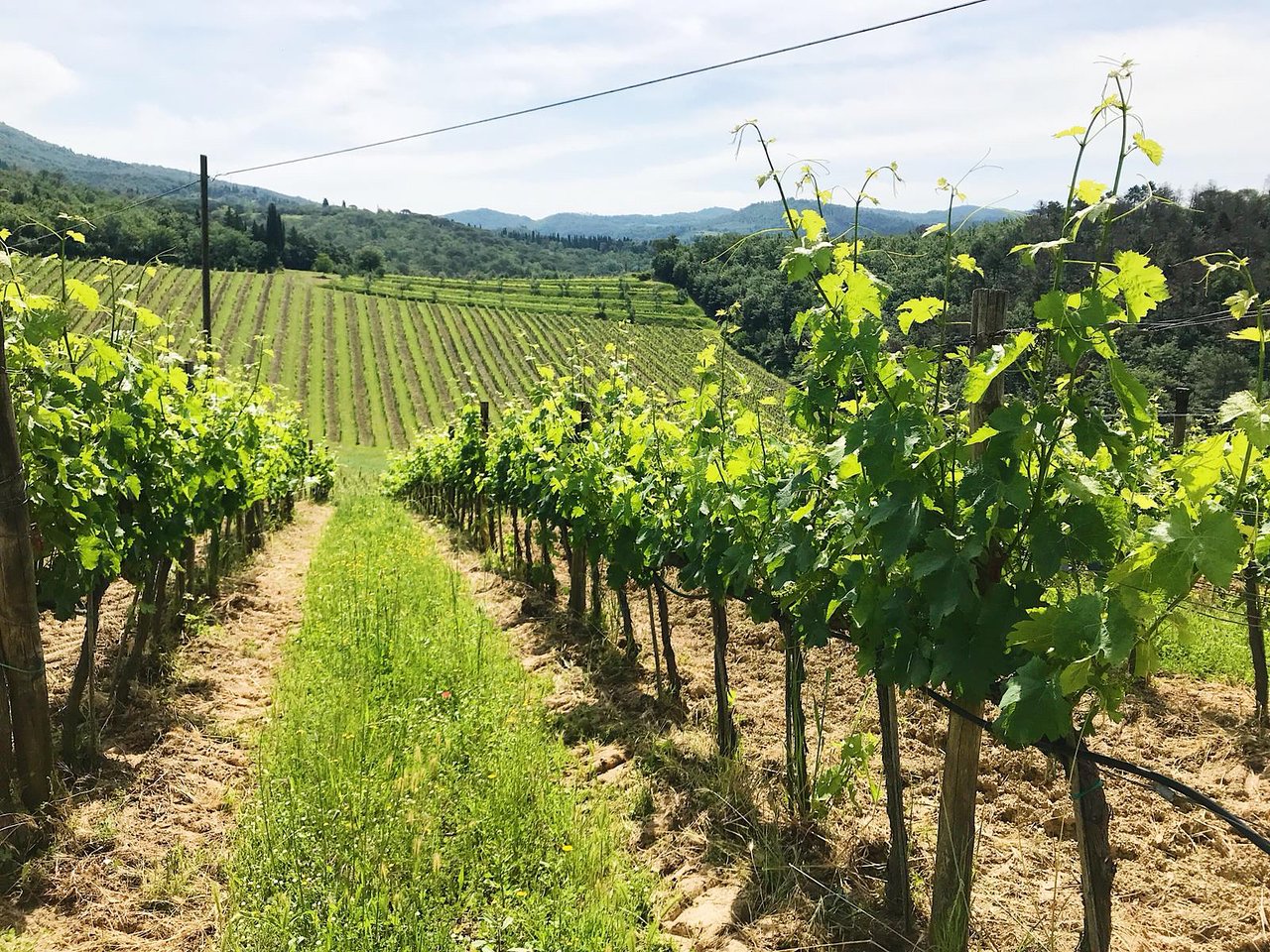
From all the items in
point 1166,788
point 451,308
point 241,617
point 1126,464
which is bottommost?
point 241,617

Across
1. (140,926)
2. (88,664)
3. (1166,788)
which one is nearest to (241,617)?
(88,664)

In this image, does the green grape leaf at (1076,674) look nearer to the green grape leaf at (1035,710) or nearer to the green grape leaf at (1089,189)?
the green grape leaf at (1035,710)

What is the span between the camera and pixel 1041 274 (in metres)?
3.85

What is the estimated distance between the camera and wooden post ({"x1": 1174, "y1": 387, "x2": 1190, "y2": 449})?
8164 mm

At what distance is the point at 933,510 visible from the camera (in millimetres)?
2822

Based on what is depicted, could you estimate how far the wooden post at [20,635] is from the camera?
11.7ft

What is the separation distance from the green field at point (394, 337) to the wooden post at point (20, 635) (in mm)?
45392

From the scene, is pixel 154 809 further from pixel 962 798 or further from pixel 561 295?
pixel 561 295

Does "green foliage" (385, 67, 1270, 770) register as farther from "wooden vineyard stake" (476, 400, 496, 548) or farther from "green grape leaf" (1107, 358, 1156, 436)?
"wooden vineyard stake" (476, 400, 496, 548)

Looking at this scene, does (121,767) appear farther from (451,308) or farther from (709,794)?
(451,308)

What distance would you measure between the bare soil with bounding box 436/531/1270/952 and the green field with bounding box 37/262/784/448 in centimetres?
4434

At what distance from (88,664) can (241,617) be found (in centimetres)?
387

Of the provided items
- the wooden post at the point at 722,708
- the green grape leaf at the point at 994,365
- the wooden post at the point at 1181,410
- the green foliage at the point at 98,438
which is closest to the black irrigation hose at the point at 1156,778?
the green grape leaf at the point at 994,365

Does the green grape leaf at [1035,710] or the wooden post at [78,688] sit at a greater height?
the green grape leaf at [1035,710]
